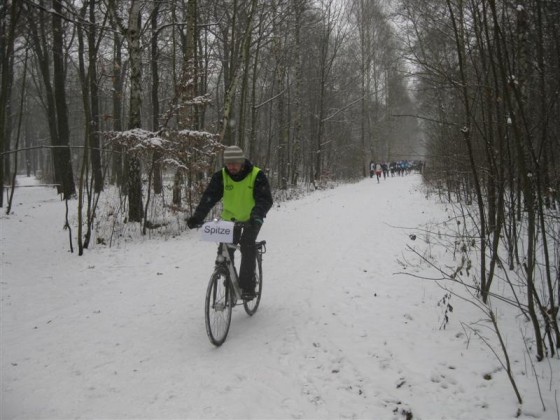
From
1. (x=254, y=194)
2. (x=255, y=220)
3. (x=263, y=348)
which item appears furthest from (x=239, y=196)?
(x=263, y=348)

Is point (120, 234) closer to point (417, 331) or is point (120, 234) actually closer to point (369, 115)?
point (417, 331)

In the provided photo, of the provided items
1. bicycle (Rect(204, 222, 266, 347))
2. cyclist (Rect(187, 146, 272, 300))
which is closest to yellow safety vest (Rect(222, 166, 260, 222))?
cyclist (Rect(187, 146, 272, 300))

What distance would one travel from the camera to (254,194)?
4285mm

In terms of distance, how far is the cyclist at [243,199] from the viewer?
4.22 m

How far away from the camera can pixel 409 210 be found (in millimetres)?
12109

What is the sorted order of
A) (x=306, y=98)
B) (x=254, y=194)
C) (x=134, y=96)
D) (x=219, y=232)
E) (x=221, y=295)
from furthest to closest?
(x=306, y=98), (x=134, y=96), (x=254, y=194), (x=221, y=295), (x=219, y=232)

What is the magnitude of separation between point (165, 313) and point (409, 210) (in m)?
9.30

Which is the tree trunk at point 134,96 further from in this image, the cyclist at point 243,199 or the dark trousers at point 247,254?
the dark trousers at point 247,254

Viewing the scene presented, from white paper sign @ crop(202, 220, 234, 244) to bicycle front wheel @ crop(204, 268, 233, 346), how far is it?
0.36m

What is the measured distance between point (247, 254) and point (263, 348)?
Result: 1.04 meters

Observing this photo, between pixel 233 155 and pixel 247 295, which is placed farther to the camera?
pixel 247 295

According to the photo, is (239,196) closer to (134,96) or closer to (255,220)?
(255,220)

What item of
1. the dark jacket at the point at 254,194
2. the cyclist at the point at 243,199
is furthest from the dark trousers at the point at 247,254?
the dark jacket at the point at 254,194

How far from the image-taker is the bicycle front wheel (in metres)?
3.82
